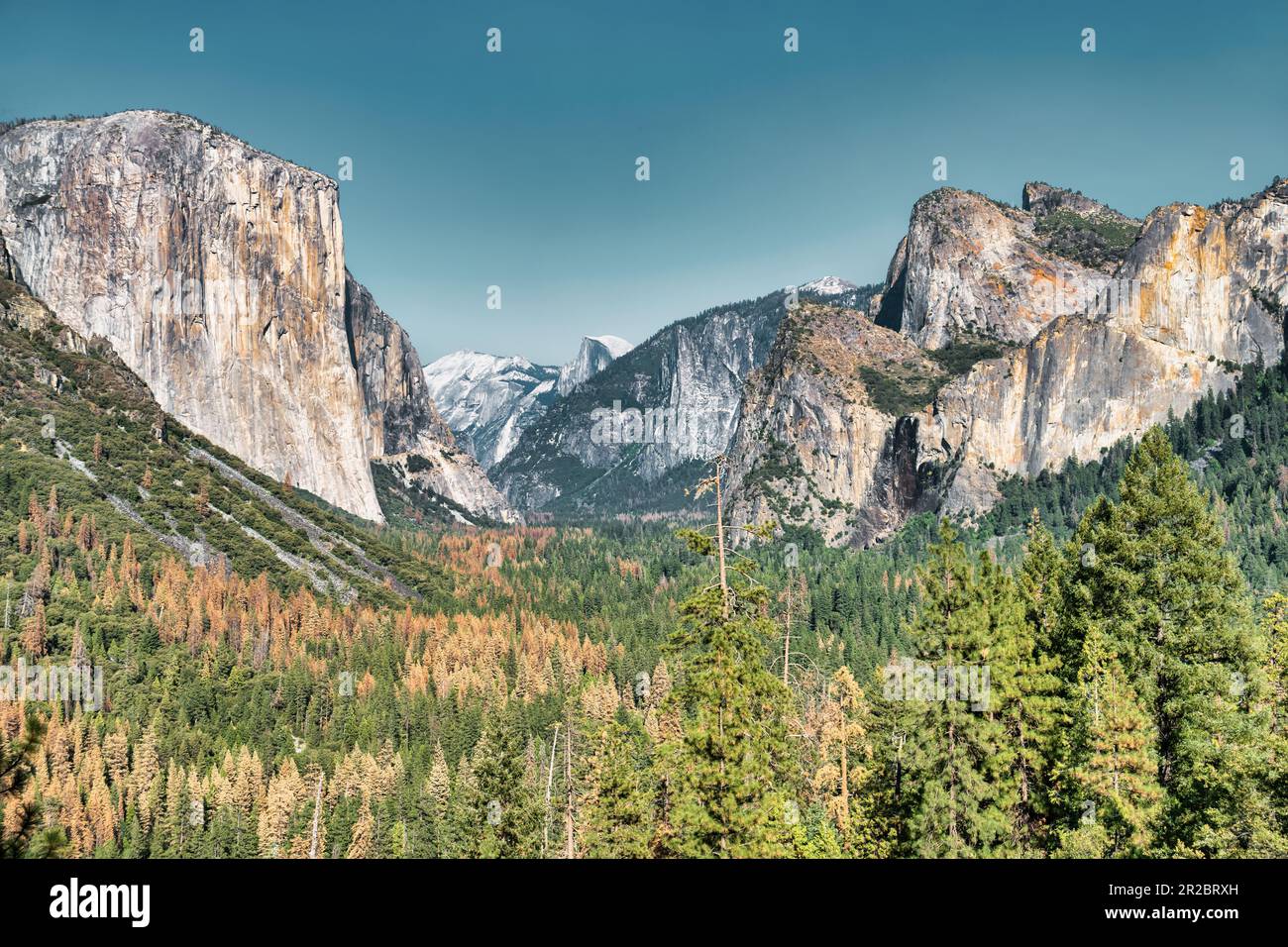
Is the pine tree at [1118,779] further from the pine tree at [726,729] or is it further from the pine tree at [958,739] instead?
the pine tree at [726,729]

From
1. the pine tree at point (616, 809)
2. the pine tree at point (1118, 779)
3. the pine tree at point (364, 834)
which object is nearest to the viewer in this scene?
the pine tree at point (1118, 779)

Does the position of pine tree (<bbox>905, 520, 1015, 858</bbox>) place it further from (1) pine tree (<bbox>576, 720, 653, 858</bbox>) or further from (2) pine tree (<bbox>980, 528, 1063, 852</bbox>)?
(1) pine tree (<bbox>576, 720, 653, 858</bbox>)

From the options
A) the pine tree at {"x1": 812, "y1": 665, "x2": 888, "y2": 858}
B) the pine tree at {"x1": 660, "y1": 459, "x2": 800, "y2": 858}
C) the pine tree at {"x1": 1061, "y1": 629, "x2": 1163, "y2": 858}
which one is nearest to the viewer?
the pine tree at {"x1": 1061, "y1": 629, "x2": 1163, "y2": 858}

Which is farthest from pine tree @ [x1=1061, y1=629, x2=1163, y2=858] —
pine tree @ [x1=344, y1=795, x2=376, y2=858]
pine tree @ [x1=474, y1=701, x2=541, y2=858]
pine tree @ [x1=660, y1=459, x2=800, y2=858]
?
pine tree @ [x1=344, y1=795, x2=376, y2=858]

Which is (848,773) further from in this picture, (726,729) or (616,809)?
(726,729)

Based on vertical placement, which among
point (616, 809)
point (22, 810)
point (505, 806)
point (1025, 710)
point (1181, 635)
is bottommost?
point (505, 806)

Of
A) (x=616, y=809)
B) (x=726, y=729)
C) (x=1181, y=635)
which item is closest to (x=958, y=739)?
(x=1181, y=635)

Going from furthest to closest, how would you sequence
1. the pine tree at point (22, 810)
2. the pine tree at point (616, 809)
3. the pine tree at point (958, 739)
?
the pine tree at point (616, 809), the pine tree at point (958, 739), the pine tree at point (22, 810)

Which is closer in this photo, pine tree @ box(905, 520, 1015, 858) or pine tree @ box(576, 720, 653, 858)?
pine tree @ box(905, 520, 1015, 858)

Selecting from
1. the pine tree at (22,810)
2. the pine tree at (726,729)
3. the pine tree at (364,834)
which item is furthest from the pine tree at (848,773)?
the pine tree at (364,834)
